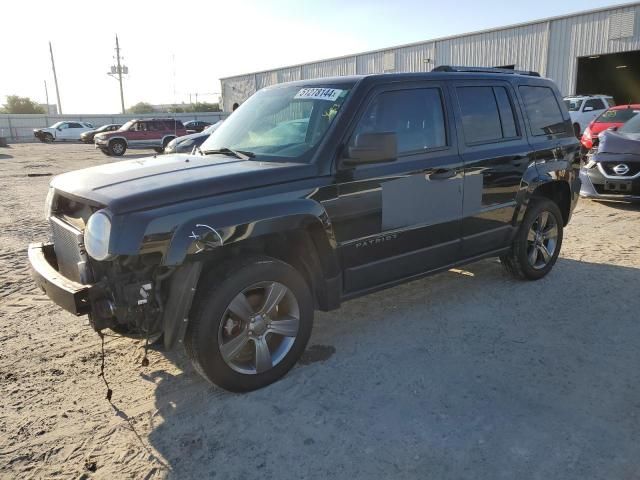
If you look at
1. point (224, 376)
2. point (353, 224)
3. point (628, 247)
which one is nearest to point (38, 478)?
point (224, 376)

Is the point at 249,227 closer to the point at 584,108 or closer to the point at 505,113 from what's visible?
the point at 505,113

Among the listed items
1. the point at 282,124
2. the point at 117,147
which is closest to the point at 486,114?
the point at 282,124

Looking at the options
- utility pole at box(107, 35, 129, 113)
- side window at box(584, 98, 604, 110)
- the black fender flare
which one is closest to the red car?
side window at box(584, 98, 604, 110)

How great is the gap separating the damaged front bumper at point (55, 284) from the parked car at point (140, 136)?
22.5 metres

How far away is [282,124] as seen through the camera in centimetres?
390

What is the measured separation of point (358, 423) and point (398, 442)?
0.27 m

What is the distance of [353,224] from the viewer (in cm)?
354

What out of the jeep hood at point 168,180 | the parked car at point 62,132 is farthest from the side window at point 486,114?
the parked car at point 62,132

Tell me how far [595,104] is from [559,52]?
7.06 m

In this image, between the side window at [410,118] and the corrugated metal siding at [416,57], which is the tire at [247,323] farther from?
the corrugated metal siding at [416,57]

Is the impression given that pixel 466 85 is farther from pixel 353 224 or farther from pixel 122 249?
pixel 122 249

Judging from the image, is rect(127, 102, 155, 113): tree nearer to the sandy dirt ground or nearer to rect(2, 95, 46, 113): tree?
rect(2, 95, 46, 113): tree

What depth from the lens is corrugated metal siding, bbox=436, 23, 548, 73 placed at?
85.9 feet

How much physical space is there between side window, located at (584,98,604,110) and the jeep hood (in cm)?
1961
